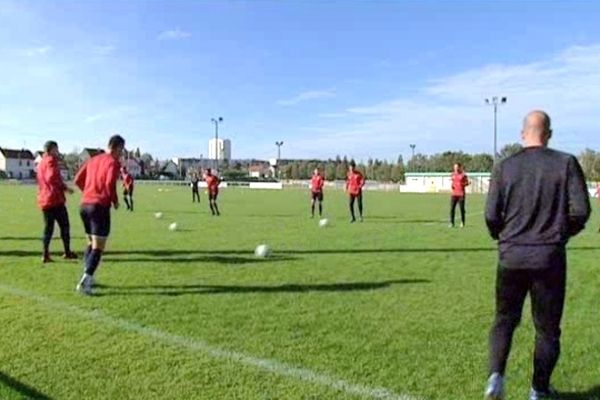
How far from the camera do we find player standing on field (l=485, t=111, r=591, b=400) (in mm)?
4090

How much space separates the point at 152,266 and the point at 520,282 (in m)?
7.39

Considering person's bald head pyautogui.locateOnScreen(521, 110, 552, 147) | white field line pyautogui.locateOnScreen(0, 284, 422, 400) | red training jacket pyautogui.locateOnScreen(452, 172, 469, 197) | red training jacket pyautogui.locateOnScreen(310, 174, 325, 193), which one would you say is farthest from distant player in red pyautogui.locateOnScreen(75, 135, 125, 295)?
red training jacket pyautogui.locateOnScreen(310, 174, 325, 193)

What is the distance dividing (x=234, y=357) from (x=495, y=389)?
2.24m

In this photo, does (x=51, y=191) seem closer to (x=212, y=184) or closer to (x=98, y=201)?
(x=98, y=201)

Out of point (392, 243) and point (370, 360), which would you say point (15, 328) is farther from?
point (392, 243)

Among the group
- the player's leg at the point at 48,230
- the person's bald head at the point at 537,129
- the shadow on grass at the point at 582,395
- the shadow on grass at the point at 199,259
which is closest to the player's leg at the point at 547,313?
the shadow on grass at the point at 582,395

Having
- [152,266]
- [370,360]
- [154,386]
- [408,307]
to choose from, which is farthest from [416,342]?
[152,266]

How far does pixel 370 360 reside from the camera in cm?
534

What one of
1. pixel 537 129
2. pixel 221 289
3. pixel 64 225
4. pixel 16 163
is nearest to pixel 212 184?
pixel 64 225

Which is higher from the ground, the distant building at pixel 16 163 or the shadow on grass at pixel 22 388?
the distant building at pixel 16 163

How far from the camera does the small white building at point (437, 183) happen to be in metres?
69.1

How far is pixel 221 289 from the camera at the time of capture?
27.9ft

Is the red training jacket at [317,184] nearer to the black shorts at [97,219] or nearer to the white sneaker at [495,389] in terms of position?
the black shorts at [97,219]

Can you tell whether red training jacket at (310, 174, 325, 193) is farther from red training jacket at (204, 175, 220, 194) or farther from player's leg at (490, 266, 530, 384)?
player's leg at (490, 266, 530, 384)
